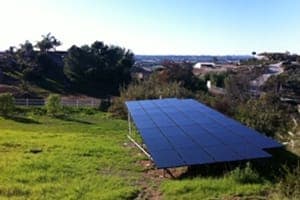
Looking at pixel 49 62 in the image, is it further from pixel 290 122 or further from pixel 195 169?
pixel 195 169

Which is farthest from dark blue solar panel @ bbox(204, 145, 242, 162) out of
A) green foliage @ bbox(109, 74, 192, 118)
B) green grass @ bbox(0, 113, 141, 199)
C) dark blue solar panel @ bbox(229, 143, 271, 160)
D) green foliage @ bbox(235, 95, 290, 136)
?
green foliage @ bbox(109, 74, 192, 118)

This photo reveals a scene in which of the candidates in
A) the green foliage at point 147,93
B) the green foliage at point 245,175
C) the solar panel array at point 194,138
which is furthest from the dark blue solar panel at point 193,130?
the green foliage at point 147,93

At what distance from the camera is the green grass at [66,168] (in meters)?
8.43

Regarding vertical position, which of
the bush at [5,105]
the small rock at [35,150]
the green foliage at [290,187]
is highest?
the green foliage at [290,187]

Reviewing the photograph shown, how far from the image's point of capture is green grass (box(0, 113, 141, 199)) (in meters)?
8.43

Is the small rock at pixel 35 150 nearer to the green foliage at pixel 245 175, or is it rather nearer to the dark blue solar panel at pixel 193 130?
the dark blue solar panel at pixel 193 130

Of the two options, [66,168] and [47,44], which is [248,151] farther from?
[47,44]

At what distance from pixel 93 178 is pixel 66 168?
132 cm

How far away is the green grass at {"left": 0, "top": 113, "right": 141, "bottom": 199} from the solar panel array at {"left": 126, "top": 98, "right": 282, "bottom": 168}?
881 millimetres

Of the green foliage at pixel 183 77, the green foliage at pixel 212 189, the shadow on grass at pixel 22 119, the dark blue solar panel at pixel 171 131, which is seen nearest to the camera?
the green foliage at pixel 212 189

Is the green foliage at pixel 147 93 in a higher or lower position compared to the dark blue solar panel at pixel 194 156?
lower

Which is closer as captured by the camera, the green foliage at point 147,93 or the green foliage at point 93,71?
the green foliage at point 147,93

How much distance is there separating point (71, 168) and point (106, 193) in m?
2.58

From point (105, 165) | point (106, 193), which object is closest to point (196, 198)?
point (106, 193)
